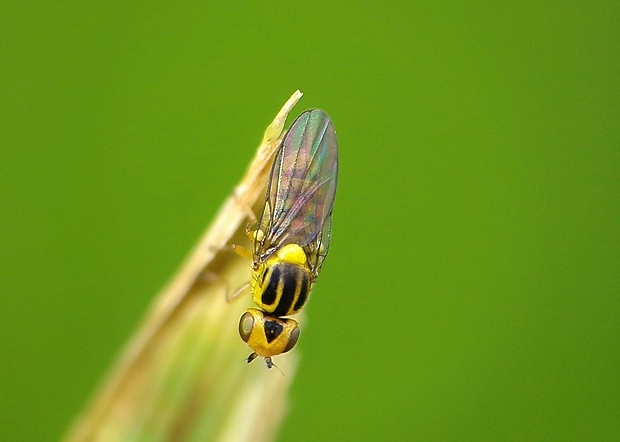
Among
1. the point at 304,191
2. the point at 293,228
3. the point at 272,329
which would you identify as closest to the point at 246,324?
the point at 272,329

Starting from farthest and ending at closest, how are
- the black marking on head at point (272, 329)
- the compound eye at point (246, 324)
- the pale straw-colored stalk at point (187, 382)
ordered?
the black marking on head at point (272, 329), the compound eye at point (246, 324), the pale straw-colored stalk at point (187, 382)

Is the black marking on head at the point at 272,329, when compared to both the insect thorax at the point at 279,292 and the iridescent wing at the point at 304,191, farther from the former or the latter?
the iridescent wing at the point at 304,191

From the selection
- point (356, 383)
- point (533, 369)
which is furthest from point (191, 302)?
point (533, 369)

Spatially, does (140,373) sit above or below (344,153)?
below

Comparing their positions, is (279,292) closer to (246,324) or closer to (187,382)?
(246,324)

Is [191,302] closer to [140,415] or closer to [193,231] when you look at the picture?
[140,415]

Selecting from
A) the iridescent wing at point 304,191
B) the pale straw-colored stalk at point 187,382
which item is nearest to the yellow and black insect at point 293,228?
the iridescent wing at point 304,191

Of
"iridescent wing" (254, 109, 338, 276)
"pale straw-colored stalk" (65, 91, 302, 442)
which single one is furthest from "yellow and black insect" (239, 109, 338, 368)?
"pale straw-colored stalk" (65, 91, 302, 442)
